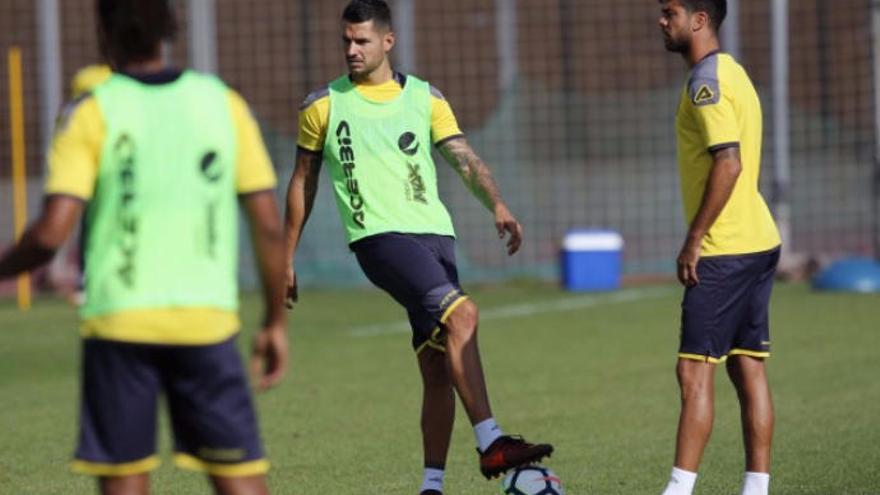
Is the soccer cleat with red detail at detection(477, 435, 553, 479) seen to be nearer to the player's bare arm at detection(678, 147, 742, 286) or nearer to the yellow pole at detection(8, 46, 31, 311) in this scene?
the player's bare arm at detection(678, 147, 742, 286)

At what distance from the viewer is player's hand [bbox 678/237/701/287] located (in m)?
7.07

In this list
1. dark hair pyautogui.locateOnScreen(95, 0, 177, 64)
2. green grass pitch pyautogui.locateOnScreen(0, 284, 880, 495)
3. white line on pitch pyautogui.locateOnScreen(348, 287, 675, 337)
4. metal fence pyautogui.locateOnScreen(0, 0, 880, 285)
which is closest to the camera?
dark hair pyautogui.locateOnScreen(95, 0, 177, 64)

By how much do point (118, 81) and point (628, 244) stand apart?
17688mm

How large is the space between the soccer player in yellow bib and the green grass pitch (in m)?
0.61

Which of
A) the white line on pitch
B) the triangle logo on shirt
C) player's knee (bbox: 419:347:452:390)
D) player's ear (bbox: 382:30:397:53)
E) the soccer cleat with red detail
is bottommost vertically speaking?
the white line on pitch

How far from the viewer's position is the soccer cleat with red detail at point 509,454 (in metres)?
7.15

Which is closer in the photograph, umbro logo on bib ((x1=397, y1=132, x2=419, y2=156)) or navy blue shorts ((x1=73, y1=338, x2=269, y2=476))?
navy blue shorts ((x1=73, y1=338, x2=269, y2=476))

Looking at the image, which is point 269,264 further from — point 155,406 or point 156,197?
point 155,406

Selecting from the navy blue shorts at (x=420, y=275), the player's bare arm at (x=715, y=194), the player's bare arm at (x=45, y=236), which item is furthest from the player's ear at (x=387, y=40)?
the player's bare arm at (x=45, y=236)

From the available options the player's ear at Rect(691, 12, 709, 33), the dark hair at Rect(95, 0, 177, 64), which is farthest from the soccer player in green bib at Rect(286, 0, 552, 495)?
the dark hair at Rect(95, 0, 177, 64)

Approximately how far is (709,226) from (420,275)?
3.85 feet

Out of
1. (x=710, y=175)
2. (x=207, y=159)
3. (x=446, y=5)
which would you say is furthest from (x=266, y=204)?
(x=446, y=5)

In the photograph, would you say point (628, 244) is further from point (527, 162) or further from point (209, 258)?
point (209, 258)

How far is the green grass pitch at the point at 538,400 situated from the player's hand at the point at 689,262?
3.42ft
